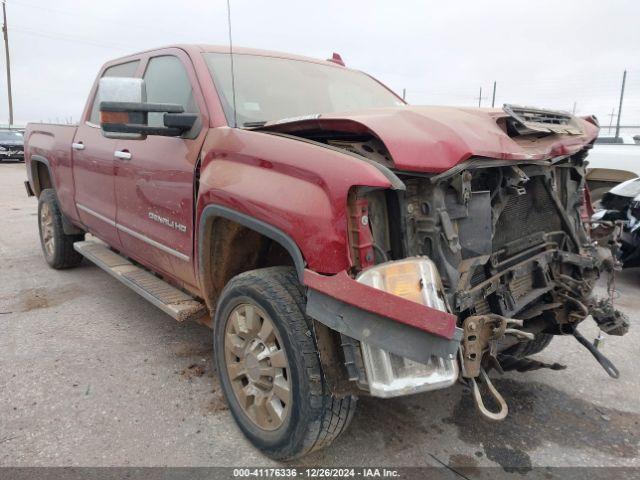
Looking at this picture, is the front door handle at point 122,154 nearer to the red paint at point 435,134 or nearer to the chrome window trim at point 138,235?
the chrome window trim at point 138,235

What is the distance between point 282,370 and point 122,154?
2.11m

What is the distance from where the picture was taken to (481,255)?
2268 mm

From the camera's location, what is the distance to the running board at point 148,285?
9.87ft

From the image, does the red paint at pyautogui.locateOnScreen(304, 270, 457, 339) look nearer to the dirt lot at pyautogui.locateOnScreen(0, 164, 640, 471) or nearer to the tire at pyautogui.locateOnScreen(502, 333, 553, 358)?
the dirt lot at pyautogui.locateOnScreen(0, 164, 640, 471)

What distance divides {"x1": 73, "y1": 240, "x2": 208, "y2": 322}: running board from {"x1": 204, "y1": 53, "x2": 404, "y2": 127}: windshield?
3.70ft

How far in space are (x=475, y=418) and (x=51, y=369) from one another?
2.66m

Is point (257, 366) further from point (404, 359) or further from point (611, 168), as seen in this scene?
point (611, 168)

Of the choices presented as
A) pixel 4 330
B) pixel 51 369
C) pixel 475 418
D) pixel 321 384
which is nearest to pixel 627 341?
pixel 475 418

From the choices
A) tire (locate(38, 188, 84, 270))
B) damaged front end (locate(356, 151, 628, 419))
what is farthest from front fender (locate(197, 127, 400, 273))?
tire (locate(38, 188, 84, 270))

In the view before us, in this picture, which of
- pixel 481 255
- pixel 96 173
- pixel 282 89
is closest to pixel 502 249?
pixel 481 255

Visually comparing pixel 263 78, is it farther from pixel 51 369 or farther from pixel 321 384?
pixel 51 369

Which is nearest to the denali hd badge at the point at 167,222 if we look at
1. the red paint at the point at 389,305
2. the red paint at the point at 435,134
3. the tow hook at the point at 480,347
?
the red paint at the point at 435,134

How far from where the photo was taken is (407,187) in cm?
210

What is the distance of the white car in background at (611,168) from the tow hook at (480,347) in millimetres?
5682
